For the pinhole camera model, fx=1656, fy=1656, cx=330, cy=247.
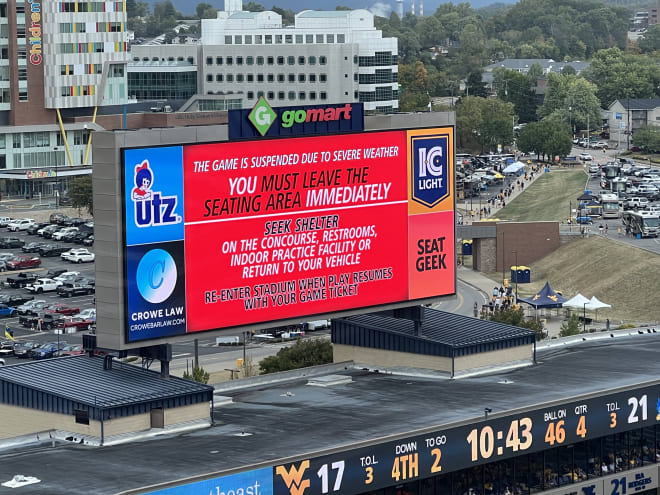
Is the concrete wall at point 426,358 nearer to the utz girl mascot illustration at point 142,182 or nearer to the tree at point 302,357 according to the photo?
the tree at point 302,357

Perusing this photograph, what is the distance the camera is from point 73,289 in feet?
466

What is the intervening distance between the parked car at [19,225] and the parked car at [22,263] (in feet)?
48.2

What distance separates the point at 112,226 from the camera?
63.6 m

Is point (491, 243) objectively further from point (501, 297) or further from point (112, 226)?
point (112, 226)

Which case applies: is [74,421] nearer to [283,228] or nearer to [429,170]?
[283,228]

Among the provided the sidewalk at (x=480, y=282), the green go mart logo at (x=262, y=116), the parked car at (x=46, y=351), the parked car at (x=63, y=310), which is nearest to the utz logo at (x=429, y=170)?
the green go mart logo at (x=262, y=116)

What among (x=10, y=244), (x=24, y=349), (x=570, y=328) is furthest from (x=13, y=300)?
(x=570, y=328)

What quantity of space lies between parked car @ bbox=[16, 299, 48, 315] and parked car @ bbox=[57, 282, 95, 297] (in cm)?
601

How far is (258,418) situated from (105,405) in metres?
7.60

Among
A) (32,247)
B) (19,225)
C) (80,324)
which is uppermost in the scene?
(19,225)

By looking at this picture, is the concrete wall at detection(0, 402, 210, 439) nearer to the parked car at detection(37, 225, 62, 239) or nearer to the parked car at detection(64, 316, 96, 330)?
Answer: the parked car at detection(64, 316, 96, 330)

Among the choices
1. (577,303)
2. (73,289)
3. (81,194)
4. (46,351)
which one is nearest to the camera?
(46,351)

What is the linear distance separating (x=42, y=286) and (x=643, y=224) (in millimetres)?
61860

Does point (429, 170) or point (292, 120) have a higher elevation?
point (292, 120)
